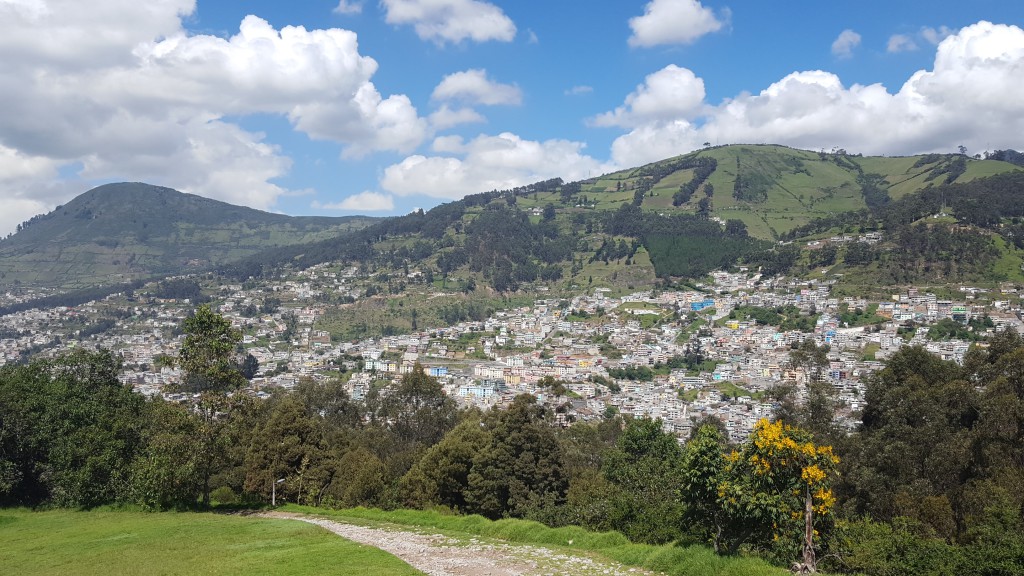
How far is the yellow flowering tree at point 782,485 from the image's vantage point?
33.6ft

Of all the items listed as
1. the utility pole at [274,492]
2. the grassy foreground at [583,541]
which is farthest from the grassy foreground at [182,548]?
the utility pole at [274,492]

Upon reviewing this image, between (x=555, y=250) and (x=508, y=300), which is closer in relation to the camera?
(x=508, y=300)

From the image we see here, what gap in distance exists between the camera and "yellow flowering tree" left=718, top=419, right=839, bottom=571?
1025cm

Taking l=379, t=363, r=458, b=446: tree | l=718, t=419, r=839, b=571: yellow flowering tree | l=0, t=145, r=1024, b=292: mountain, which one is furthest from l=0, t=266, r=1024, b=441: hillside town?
l=718, t=419, r=839, b=571: yellow flowering tree

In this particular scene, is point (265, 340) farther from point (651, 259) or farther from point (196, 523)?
point (196, 523)

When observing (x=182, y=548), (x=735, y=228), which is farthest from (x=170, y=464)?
(x=735, y=228)

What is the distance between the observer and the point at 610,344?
354 feet

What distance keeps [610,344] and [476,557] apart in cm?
9632

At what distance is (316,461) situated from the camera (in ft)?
92.2

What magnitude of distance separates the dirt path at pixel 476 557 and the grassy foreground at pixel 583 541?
0.57 m

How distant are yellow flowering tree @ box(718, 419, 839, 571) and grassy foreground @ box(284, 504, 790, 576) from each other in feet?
2.69

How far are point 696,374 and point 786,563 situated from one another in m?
77.3

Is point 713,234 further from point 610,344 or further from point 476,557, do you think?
point 476,557

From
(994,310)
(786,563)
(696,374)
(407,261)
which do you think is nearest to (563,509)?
(786,563)
